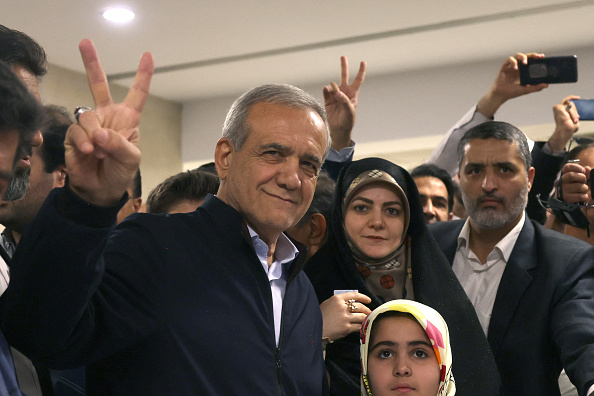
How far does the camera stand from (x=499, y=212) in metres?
2.84

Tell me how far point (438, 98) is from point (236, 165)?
5.76 m

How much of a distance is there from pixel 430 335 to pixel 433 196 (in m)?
1.92

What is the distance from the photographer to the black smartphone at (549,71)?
3365 mm

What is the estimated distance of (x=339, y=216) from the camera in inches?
103

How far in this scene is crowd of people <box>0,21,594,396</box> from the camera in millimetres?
1179

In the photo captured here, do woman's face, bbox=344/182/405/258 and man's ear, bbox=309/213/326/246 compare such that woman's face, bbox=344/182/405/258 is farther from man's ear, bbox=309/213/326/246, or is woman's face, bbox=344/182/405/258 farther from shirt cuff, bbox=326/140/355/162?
shirt cuff, bbox=326/140/355/162

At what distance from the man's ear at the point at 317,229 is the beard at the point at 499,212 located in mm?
661

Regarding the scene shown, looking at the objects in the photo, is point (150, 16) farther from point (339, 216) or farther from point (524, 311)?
point (524, 311)

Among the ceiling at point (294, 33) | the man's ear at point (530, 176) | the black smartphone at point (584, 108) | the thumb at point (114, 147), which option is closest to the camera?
the thumb at point (114, 147)

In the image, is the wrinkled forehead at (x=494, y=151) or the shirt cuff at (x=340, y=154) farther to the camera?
the shirt cuff at (x=340, y=154)

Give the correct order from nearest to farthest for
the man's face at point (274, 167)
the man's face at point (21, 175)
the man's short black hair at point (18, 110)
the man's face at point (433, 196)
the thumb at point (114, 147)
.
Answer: the man's short black hair at point (18, 110), the thumb at point (114, 147), the man's face at point (21, 175), the man's face at point (274, 167), the man's face at point (433, 196)

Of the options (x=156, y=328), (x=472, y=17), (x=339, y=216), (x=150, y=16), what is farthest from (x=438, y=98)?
(x=156, y=328)

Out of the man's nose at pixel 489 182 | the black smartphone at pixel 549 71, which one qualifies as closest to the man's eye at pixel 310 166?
the man's nose at pixel 489 182

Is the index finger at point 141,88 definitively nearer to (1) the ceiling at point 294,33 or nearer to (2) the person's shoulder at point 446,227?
(2) the person's shoulder at point 446,227
